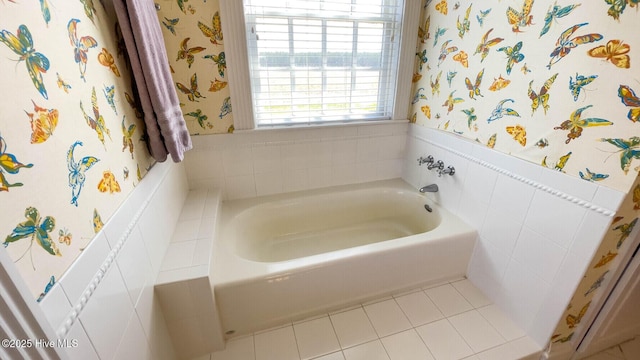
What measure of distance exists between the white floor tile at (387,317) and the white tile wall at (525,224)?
1.32ft

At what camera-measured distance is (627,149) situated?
36.4 inches

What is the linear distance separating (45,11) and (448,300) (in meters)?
2.06

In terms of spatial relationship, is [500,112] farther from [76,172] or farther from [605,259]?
[76,172]

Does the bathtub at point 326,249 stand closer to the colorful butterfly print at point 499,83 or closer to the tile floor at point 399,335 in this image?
the tile floor at point 399,335

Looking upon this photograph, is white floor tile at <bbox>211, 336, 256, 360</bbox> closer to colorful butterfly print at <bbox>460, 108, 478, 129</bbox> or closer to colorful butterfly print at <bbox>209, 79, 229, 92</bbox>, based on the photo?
colorful butterfly print at <bbox>209, 79, 229, 92</bbox>

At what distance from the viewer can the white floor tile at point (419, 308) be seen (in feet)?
4.87

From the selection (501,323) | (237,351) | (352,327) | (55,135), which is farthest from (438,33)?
(237,351)

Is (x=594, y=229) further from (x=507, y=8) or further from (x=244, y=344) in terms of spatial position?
(x=244, y=344)

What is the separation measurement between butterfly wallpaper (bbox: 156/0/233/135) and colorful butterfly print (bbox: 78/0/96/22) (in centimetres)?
66

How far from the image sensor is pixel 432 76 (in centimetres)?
184

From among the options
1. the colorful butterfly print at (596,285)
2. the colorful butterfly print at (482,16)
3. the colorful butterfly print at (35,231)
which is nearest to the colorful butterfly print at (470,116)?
the colorful butterfly print at (482,16)

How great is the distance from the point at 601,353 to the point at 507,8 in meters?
1.81

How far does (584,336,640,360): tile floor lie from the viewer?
1365 millimetres

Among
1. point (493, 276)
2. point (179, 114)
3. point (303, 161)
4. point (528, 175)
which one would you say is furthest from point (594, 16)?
point (179, 114)
